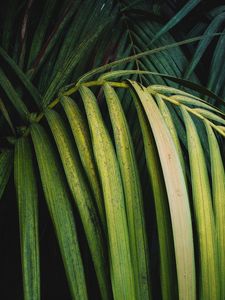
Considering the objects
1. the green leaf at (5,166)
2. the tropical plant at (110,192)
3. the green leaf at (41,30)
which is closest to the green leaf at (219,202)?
the tropical plant at (110,192)

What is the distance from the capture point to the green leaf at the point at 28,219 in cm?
31

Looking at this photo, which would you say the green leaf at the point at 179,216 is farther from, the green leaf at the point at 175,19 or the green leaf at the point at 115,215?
the green leaf at the point at 175,19

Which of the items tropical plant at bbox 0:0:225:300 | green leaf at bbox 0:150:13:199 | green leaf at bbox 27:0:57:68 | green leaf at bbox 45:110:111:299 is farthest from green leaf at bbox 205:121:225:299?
green leaf at bbox 27:0:57:68

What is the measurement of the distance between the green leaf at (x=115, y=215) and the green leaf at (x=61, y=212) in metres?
0.04

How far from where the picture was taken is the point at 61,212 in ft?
1.12

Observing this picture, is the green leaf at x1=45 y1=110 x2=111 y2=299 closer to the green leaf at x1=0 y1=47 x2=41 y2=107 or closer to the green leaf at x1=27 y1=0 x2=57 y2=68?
the green leaf at x1=0 y1=47 x2=41 y2=107

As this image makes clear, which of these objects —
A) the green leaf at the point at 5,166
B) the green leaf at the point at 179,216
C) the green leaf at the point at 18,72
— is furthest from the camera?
the green leaf at the point at 18,72

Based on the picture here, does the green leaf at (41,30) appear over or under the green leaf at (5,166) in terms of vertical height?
→ over

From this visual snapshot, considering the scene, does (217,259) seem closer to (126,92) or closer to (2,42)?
(126,92)

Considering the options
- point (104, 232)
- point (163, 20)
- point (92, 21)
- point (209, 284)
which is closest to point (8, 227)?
point (104, 232)

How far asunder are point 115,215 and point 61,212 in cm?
6

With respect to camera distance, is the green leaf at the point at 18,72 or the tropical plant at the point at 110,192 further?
the green leaf at the point at 18,72

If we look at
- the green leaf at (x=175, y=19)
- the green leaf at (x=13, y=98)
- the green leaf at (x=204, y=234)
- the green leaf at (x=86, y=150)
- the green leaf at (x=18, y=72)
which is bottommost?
the green leaf at (x=204, y=234)

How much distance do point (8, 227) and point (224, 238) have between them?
0.33 meters
